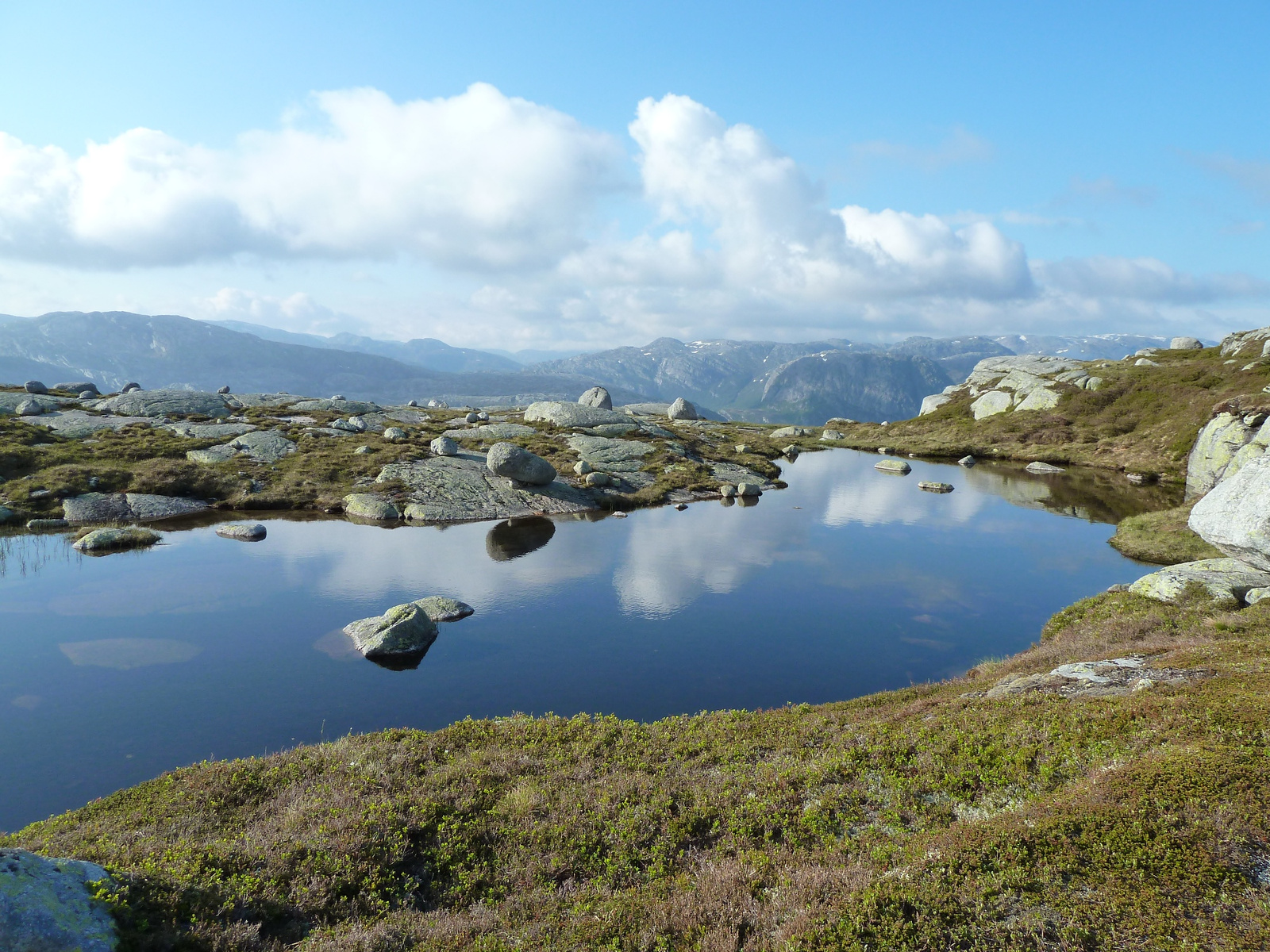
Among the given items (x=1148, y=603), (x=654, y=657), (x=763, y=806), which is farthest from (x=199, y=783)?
(x=1148, y=603)

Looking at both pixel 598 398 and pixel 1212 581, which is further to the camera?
pixel 598 398

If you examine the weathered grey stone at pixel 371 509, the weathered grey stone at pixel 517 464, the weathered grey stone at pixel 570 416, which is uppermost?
the weathered grey stone at pixel 570 416

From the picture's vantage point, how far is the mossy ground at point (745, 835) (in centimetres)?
855

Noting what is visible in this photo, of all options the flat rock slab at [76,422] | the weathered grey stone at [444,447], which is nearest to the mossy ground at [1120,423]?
the weathered grey stone at [444,447]

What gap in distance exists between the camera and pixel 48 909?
293 inches

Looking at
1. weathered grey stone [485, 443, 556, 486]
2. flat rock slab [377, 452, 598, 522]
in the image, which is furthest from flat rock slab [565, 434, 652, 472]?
flat rock slab [377, 452, 598, 522]

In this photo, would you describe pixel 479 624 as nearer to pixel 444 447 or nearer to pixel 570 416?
pixel 444 447

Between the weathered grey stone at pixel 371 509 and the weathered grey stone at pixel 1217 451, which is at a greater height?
the weathered grey stone at pixel 1217 451

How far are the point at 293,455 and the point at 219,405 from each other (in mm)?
33013

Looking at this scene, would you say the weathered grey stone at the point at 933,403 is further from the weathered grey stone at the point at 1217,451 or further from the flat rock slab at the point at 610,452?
the flat rock slab at the point at 610,452

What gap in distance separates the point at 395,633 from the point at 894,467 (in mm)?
79856

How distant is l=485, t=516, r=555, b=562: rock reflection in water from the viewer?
42.9 meters

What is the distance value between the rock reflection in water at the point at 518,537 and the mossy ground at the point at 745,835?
81.1 ft

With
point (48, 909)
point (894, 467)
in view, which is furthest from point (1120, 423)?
point (48, 909)
